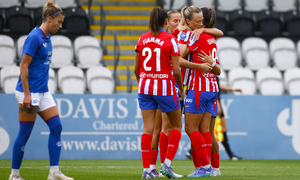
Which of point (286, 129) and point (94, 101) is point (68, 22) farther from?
point (286, 129)

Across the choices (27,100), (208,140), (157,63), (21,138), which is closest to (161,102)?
(157,63)

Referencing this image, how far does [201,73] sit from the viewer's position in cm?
643

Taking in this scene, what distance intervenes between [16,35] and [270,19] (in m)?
6.86

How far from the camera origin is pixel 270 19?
48.6ft

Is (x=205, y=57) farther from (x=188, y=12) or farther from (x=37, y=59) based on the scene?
(x=37, y=59)

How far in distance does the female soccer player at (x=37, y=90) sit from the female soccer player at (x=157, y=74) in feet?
3.16

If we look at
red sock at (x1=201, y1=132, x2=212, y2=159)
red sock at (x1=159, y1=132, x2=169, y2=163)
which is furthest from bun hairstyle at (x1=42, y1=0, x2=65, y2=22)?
red sock at (x1=201, y1=132, x2=212, y2=159)

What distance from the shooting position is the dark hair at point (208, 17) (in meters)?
6.61

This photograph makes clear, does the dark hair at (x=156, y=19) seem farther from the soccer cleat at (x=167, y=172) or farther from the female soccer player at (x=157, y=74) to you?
the soccer cleat at (x=167, y=172)

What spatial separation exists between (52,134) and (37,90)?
499 mm

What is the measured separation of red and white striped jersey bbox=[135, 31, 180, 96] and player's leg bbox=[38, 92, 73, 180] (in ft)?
3.28

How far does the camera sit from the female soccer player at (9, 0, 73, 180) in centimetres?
558

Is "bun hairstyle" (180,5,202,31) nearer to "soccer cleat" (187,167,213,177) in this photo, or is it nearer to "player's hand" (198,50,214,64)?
"player's hand" (198,50,214,64)

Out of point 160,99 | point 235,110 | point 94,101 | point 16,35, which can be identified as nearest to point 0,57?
point 16,35
